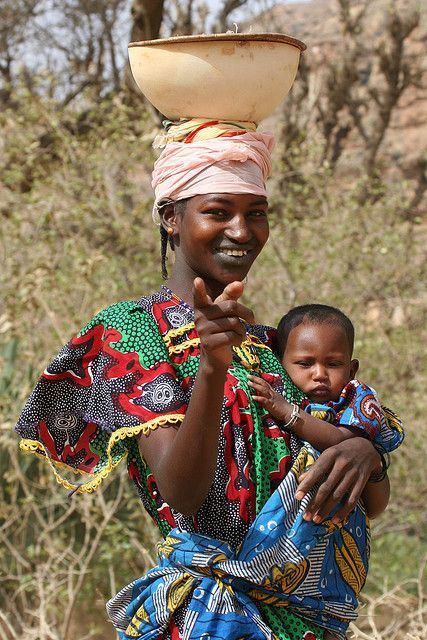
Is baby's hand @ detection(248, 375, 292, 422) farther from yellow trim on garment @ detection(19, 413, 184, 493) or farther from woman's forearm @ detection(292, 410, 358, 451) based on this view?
yellow trim on garment @ detection(19, 413, 184, 493)

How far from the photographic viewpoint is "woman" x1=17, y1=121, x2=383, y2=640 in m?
1.99

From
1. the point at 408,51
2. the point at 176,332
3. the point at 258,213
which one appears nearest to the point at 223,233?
the point at 258,213

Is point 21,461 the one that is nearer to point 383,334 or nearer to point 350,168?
point 383,334

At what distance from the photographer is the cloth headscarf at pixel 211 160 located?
213 cm

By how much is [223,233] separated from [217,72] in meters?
0.34

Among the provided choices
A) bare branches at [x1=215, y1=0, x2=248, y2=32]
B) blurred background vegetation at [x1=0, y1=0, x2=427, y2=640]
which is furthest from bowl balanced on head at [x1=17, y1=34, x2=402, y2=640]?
bare branches at [x1=215, y1=0, x2=248, y2=32]

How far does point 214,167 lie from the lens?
214cm

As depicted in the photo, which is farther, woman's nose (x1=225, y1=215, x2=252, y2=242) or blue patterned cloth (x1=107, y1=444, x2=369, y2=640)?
woman's nose (x1=225, y1=215, x2=252, y2=242)

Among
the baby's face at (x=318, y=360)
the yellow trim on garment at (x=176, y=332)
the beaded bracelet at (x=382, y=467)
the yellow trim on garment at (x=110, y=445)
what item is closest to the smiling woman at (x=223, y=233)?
the yellow trim on garment at (x=176, y=332)

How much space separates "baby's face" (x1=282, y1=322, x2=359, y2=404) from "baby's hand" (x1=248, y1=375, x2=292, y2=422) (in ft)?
0.57

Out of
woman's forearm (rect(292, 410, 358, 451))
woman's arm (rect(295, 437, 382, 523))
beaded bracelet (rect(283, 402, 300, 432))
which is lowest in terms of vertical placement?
woman's arm (rect(295, 437, 382, 523))

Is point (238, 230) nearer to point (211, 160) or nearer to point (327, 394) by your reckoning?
point (211, 160)

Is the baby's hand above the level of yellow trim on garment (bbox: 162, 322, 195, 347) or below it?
below

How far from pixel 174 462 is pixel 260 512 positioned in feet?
0.79
